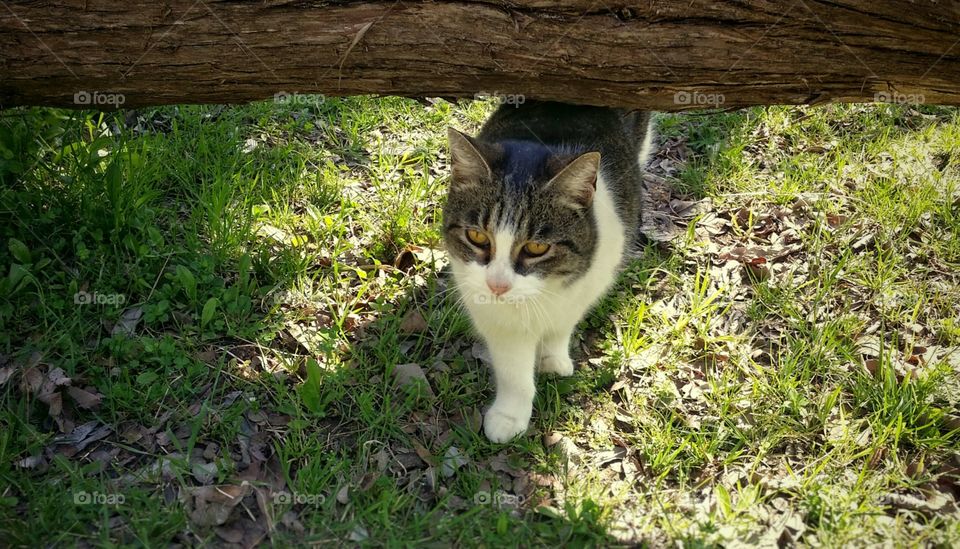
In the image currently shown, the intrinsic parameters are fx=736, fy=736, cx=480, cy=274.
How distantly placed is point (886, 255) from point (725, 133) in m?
1.31

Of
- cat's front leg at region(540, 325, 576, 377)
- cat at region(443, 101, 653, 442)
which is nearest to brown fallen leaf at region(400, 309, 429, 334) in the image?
cat at region(443, 101, 653, 442)

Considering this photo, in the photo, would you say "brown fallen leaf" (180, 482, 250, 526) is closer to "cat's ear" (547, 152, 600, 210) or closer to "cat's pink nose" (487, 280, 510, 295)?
"cat's pink nose" (487, 280, 510, 295)

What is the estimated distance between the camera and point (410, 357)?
3.44 meters

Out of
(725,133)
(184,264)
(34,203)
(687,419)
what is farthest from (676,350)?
(34,203)

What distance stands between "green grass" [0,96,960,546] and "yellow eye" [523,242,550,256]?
789mm

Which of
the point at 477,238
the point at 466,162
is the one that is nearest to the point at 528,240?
the point at 477,238

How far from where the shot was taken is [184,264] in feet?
11.6

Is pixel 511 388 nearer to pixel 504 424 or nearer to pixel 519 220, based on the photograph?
pixel 504 424

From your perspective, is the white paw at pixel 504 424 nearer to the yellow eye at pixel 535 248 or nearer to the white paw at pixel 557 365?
the white paw at pixel 557 365

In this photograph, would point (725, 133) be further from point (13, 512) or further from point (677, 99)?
point (13, 512)

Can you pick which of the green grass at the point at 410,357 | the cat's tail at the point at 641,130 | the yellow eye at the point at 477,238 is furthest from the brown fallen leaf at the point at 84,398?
the cat's tail at the point at 641,130

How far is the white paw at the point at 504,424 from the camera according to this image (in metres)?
3.10

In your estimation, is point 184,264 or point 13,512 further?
point 184,264

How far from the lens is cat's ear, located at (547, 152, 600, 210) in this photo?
2768 mm
